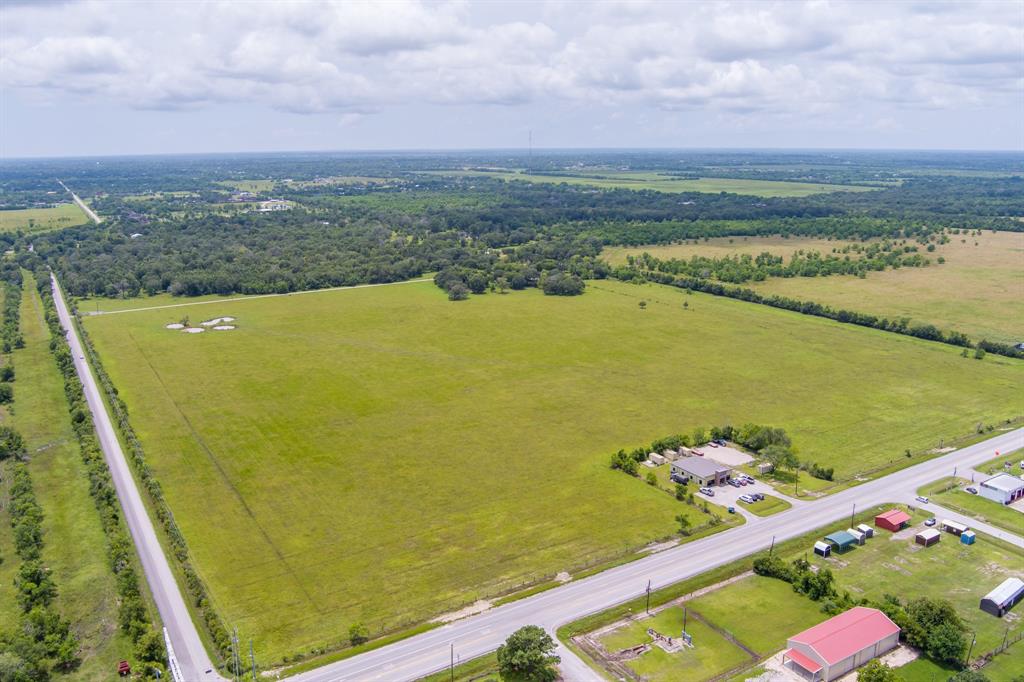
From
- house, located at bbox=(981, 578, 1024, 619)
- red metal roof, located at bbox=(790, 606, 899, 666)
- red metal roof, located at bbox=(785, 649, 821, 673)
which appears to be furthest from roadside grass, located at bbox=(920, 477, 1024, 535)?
red metal roof, located at bbox=(785, 649, 821, 673)

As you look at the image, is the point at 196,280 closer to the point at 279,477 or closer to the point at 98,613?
the point at 279,477

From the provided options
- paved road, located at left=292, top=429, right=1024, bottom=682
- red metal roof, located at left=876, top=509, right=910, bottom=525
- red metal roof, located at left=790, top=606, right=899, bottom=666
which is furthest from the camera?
red metal roof, located at left=876, top=509, right=910, bottom=525

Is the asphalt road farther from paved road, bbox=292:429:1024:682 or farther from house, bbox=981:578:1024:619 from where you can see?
house, bbox=981:578:1024:619

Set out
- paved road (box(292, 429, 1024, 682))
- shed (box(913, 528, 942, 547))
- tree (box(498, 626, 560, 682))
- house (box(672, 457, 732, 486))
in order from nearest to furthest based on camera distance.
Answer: tree (box(498, 626, 560, 682)) → paved road (box(292, 429, 1024, 682)) → shed (box(913, 528, 942, 547)) → house (box(672, 457, 732, 486))

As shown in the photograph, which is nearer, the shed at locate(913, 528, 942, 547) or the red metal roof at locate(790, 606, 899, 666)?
the red metal roof at locate(790, 606, 899, 666)

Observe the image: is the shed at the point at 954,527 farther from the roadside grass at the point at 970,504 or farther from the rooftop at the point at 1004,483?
the rooftop at the point at 1004,483

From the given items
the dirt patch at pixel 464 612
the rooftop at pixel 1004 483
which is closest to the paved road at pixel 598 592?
the dirt patch at pixel 464 612

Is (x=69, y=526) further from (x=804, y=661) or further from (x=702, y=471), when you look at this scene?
(x=804, y=661)

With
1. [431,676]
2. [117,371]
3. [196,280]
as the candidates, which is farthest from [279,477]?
[196,280]
